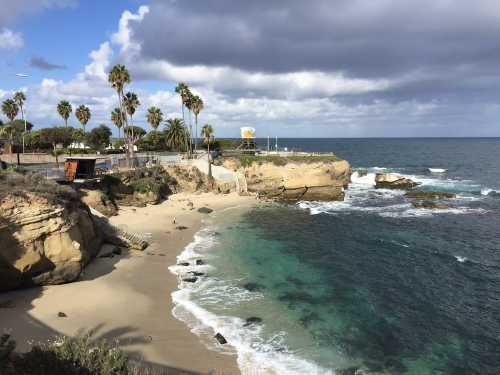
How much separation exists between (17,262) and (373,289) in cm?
2383

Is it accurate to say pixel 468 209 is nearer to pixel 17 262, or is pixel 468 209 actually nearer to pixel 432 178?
pixel 432 178

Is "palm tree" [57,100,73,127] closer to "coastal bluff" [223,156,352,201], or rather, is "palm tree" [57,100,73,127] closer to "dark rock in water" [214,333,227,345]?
"coastal bluff" [223,156,352,201]

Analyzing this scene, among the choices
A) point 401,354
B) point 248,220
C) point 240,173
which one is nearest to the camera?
point 401,354

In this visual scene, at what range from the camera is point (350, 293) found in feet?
83.6

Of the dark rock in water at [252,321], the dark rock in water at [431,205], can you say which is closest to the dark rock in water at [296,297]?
the dark rock in water at [252,321]

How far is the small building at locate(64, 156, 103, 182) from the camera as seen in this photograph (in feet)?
134

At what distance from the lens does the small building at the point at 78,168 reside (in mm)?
40719

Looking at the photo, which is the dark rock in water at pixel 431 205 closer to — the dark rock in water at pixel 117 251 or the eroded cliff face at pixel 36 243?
the dark rock in water at pixel 117 251

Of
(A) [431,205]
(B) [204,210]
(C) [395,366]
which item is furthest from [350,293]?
(A) [431,205]

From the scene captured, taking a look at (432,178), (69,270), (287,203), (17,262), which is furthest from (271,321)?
(432,178)

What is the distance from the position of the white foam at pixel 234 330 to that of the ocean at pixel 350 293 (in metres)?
0.06

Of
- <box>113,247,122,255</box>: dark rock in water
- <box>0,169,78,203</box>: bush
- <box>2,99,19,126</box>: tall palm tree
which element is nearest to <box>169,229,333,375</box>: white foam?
<box>113,247,122,255</box>: dark rock in water

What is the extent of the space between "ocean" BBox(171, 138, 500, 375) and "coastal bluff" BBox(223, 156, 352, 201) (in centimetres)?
1550

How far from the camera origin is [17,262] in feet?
75.7
